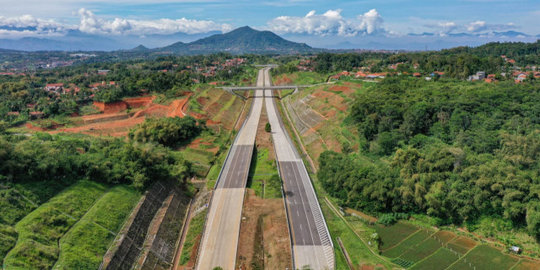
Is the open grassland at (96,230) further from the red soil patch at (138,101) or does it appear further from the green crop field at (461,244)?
the red soil patch at (138,101)

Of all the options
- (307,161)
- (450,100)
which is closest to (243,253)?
(307,161)

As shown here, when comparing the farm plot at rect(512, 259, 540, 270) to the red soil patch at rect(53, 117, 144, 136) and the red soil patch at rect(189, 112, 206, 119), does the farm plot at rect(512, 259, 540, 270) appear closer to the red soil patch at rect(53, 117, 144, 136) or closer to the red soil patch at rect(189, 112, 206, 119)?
the red soil patch at rect(189, 112, 206, 119)

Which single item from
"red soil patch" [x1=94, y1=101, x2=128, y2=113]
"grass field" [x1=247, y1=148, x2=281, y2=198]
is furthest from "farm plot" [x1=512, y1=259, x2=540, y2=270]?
"red soil patch" [x1=94, y1=101, x2=128, y2=113]

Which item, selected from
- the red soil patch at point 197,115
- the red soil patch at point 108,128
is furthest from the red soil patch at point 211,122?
the red soil patch at point 108,128

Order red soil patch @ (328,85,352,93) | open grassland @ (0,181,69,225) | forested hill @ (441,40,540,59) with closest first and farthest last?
1. open grassland @ (0,181,69,225)
2. red soil patch @ (328,85,352,93)
3. forested hill @ (441,40,540,59)

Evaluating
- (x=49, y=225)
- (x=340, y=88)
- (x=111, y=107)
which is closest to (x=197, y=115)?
(x=111, y=107)

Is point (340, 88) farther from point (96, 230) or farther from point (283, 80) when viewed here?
point (96, 230)
